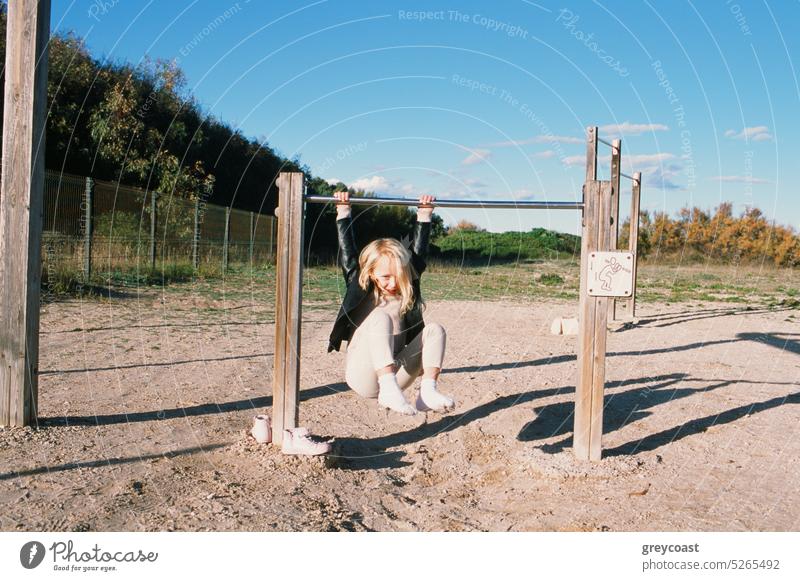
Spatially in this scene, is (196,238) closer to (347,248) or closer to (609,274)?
(347,248)

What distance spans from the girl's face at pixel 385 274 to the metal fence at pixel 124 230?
7.19m

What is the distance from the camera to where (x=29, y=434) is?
5.17 metres

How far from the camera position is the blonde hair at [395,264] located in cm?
475

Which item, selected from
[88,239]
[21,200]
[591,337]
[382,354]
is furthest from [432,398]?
[88,239]

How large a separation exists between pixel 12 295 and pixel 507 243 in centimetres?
2154

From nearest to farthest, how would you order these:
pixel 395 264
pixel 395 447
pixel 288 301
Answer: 1. pixel 395 264
2. pixel 288 301
3. pixel 395 447

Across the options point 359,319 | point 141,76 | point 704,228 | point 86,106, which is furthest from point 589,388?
point 704,228

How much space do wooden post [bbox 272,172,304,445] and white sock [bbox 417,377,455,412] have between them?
922 millimetres

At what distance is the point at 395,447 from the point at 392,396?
1242mm

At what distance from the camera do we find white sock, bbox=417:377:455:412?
4480 mm

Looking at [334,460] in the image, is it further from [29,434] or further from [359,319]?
[29,434]

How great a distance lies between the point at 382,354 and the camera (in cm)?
458

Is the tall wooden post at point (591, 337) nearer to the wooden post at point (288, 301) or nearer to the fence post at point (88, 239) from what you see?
the wooden post at point (288, 301)

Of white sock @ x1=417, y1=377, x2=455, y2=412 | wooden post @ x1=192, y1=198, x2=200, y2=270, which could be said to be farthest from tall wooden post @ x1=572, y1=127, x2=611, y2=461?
wooden post @ x1=192, y1=198, x2=200, y2=270
